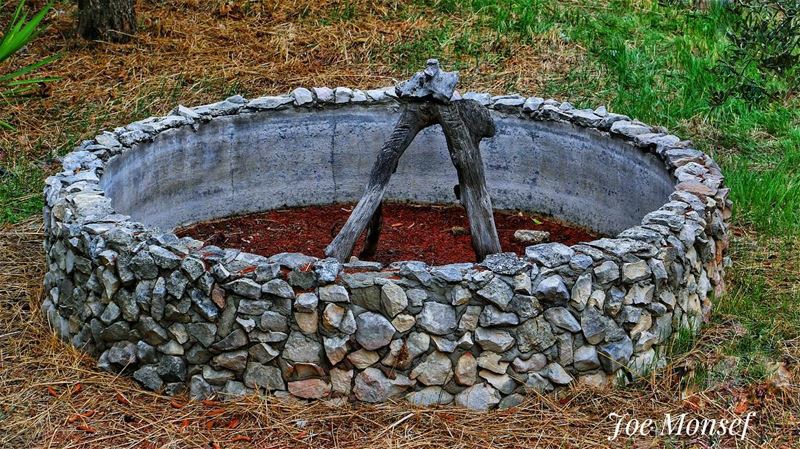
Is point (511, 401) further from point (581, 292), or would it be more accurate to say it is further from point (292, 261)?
point (292, 261)

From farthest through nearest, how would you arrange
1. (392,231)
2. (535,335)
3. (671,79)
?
(671,79) → (392,231) → (535,335)

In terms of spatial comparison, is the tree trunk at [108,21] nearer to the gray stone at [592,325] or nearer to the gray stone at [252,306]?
the gray stone at [252,306]

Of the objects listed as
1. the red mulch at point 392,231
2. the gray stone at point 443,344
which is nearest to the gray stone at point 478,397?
the gray stone at point 443,344

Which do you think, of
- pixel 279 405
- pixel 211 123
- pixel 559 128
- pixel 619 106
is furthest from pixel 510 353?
pixel 619 106

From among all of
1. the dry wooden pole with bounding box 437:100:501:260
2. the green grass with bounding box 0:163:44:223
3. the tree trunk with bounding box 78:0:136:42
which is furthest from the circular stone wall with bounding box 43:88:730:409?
the tree trunk with bounding box 78:0:136:42

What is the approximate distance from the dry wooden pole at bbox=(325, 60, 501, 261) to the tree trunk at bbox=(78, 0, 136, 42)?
13.9 feet

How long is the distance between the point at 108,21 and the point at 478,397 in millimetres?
5492

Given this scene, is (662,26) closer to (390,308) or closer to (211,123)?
(211,123)

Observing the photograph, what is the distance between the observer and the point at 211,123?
6340 millimetres

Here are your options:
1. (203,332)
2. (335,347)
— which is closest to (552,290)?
(335,347)

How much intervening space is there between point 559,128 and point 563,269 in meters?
2.22

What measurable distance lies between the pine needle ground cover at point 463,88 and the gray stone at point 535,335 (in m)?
0.25

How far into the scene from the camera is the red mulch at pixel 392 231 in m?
6.01

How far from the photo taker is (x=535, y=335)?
4305 millimetres
